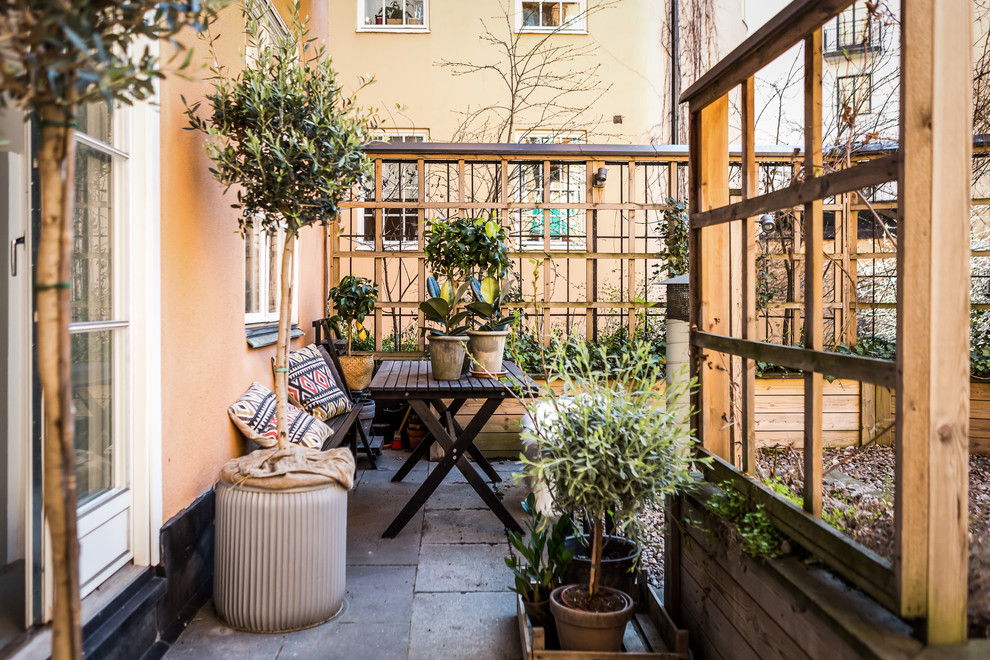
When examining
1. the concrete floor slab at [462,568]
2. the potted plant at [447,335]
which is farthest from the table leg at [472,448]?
the concrete floor slab at [462,568]

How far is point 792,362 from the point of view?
1.68 metres

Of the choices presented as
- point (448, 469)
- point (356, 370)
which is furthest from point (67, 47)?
point (356, 370)

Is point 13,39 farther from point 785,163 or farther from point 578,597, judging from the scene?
point 785,163

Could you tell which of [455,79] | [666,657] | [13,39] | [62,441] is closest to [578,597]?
[666,657]

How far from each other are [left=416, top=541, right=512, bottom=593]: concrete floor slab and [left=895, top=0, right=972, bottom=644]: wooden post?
1864 mm

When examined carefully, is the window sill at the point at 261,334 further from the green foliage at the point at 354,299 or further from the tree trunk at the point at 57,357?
the tree trunk at the point at 57,357

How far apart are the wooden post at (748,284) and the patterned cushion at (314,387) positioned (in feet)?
8.08

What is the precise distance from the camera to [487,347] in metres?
3.68

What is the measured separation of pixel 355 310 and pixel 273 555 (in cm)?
260

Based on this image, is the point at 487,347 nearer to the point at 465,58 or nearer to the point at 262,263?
the point at 262,263

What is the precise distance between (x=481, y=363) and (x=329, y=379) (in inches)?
41.9

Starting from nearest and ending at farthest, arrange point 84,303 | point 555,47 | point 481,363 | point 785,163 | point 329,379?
point 84,303 < point 481,363 < point 329,379 < point 785,163 < point 555,47

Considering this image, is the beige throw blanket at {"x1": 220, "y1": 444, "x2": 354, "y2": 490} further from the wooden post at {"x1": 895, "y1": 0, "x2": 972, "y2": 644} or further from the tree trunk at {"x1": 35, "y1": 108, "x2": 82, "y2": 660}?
the wooden post at {"x1": 895, "y1": 0, "x2": 972, "y2": 644}

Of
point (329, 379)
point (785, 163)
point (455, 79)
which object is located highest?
point (455, 79)
